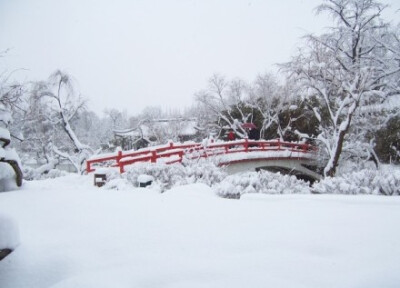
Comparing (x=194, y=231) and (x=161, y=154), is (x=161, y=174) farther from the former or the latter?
(x=194, y=231)

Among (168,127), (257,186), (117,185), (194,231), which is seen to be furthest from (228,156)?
(168,127)

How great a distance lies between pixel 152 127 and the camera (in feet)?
110

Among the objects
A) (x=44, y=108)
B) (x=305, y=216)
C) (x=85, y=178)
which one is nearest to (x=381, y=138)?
(x=305, y=216)

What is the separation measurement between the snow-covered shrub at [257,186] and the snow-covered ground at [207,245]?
5.29 feet

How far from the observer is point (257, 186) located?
681 cm

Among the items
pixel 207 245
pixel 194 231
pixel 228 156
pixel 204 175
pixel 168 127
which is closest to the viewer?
pixel 207 245

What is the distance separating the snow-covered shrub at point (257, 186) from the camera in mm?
6254

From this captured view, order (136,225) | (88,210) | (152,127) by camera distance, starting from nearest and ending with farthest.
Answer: (136,225)
(88,210)
(152,127)

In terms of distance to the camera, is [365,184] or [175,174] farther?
[175,174]

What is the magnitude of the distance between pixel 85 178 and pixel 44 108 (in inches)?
452

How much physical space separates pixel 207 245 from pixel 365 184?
4.90 meters

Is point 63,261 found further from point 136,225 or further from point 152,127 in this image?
point 152,127

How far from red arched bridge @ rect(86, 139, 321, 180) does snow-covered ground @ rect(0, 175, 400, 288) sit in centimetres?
595

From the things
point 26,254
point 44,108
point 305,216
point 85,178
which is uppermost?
point 44,108
